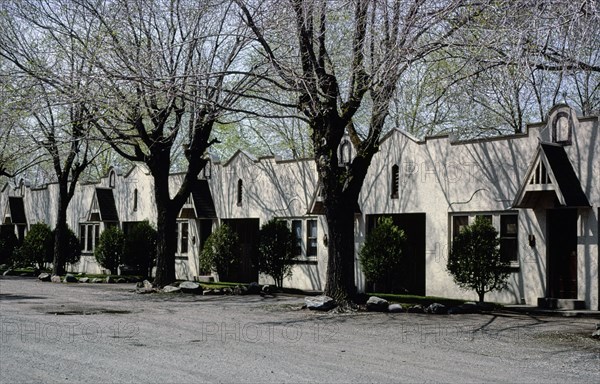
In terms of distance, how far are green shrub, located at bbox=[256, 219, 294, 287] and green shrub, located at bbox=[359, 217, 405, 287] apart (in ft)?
14.0

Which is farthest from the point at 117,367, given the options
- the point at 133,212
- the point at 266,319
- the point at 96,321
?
the point at 133,212

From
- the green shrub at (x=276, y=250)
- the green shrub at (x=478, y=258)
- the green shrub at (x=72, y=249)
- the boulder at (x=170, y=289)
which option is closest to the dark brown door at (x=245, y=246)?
the green shrub at (x=276, y=250)

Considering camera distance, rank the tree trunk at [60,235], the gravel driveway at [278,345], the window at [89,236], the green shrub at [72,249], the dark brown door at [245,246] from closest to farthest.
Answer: the gravel driveway at [278,345] < the dark brown door at [245,246] < the tree trunk at [60,235] < the green shrub at [72,249] < the window at [89,236]

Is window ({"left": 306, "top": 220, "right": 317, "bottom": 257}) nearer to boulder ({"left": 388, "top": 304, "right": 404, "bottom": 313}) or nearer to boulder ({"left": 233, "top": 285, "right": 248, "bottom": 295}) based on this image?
boulder ({"left": 233, "top": 285, "right": 248, "bottom": 295})

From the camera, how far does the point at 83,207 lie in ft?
133

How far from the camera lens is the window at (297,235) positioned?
1102 inches

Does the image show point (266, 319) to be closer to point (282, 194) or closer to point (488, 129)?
point (282, 194)

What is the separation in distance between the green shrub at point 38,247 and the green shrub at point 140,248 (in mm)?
7111

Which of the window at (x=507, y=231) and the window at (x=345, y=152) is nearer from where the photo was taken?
the window at (x=507, y=231)

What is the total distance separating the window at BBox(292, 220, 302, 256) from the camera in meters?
28.0

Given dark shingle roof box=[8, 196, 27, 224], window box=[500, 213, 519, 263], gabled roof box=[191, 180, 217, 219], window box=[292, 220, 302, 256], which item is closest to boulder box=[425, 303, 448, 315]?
window box=[500, 213, 519, 263]

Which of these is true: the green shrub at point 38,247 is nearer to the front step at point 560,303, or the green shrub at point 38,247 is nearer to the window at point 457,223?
the window at point 457,223

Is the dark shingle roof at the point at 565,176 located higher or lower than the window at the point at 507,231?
higher

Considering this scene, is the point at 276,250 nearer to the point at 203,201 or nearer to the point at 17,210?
the point at 203,201
